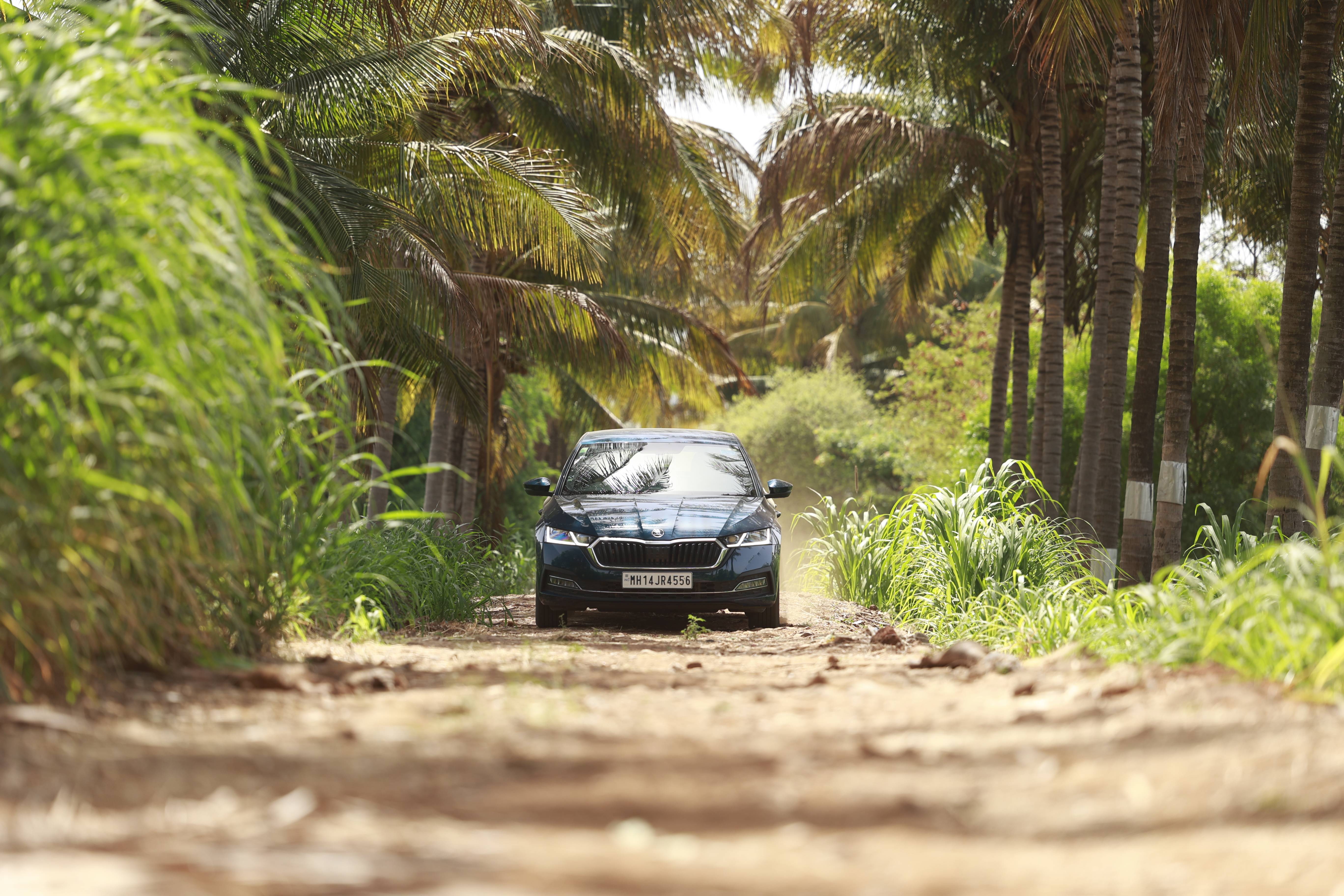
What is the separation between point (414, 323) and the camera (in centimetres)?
1113

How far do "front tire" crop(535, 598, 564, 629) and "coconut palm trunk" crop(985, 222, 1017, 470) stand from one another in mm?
10730

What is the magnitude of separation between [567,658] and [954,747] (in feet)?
9.11

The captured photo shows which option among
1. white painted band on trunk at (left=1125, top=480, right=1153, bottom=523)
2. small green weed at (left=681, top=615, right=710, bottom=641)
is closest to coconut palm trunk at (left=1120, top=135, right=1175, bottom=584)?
white painted band on trunk at (left=1125, top=480, right=1153, bottom=523)

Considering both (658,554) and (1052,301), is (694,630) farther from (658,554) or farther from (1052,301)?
(1052,301)

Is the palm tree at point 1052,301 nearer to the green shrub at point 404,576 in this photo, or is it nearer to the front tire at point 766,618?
the front tire at point 766,618

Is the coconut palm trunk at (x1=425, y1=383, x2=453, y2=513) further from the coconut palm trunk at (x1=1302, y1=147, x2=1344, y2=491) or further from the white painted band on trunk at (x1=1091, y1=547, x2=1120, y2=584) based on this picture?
the coconut palm trunk at (x1=1302, y1=147, x2=1344, y2=491)

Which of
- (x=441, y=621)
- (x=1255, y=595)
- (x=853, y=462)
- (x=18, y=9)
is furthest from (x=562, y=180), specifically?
(x=853, y=462)

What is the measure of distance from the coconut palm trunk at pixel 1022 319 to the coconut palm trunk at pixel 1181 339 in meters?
8.12

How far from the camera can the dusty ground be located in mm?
2141

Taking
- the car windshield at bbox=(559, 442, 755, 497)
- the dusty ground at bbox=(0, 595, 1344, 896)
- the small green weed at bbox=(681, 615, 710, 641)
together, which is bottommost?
the small green weed at bbox=(681, 615, 710, 641)

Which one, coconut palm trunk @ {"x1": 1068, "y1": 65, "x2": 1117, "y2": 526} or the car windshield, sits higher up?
coconut palm trunk @ {"x1": 1068, "y1": 65, "x2": 1117, "y2": 526}

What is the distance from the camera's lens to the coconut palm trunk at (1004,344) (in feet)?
59.4

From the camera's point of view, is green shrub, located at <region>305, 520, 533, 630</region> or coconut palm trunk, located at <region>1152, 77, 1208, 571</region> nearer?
green shrub, located at <region>305, 520, 533, 630</region>

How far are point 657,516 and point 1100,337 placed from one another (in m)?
7.00
